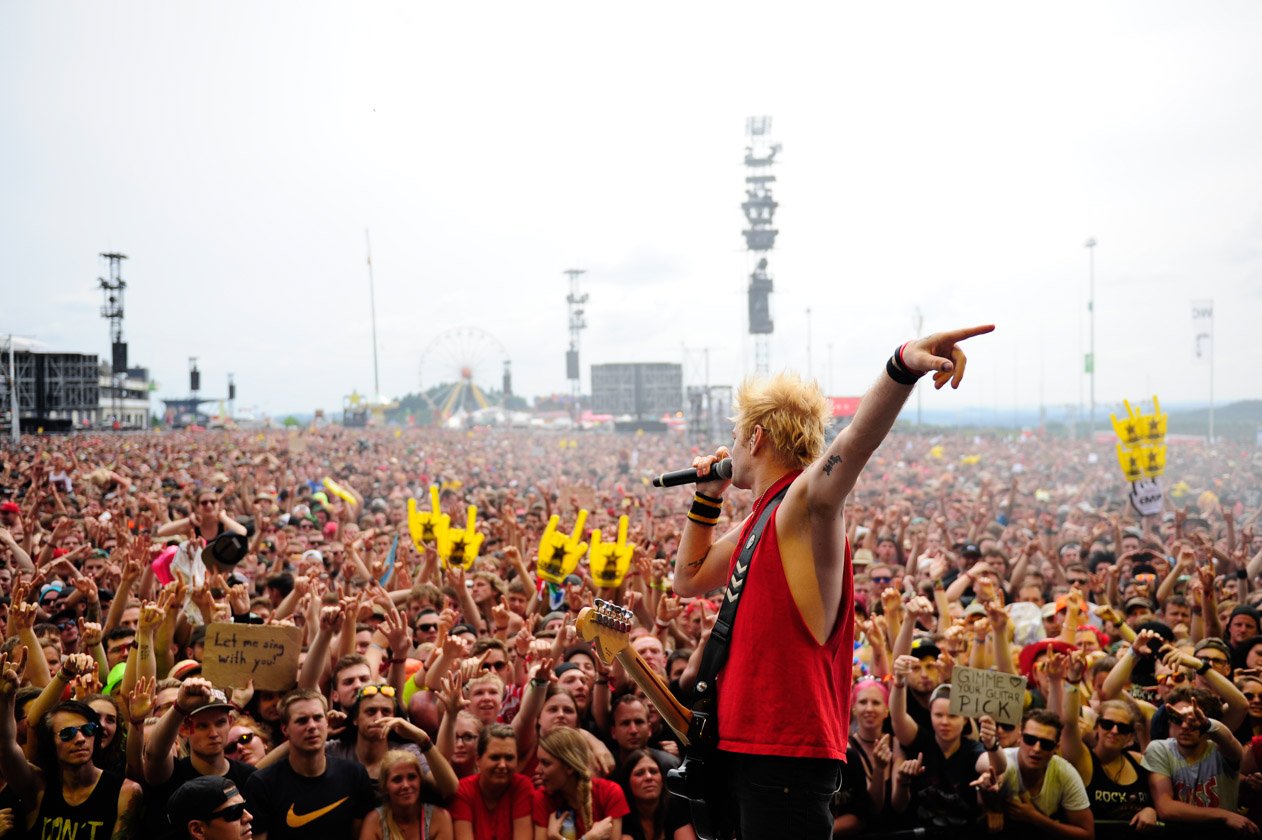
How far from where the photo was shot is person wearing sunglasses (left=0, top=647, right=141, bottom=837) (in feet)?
12.6

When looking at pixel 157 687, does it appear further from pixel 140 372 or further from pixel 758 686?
pixel 140 372

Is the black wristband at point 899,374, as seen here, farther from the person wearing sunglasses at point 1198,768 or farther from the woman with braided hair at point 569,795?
the person wearing sunglasses at point 1198,768

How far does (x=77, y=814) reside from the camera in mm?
3869

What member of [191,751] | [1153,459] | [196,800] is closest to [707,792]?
[196,800]

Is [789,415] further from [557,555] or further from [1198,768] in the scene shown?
[557,555]

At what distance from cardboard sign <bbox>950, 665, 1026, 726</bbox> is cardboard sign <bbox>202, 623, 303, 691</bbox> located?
3279 mm

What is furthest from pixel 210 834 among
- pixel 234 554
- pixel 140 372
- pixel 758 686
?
pixel 140 372

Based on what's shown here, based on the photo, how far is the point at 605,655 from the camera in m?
2.55

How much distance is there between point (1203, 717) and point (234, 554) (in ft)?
20.7

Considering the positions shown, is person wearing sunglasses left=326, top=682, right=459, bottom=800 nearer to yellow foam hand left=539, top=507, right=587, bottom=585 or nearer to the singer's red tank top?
the singer's red tank top

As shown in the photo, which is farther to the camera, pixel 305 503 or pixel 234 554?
pixel 305 503

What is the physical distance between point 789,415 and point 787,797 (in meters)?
0.93

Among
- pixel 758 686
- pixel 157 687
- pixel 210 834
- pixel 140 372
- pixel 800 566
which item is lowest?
pixel 210 834

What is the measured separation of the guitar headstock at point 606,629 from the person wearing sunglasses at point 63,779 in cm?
264
